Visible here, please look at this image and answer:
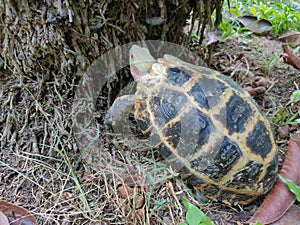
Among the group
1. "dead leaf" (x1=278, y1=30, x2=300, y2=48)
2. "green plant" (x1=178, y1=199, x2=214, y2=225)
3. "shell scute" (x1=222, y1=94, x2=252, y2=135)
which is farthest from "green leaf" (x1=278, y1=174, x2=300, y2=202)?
"dead leaf" (x1=278, y1=30, x2=300, y2=48)

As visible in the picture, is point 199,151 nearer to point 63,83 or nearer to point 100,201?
point 100,201

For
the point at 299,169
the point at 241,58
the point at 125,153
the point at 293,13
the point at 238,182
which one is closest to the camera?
the point at 238,182

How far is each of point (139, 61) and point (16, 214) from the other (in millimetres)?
931

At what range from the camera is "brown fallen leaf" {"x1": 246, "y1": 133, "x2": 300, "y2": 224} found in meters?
1.60

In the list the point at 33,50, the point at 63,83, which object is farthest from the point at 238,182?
the point at 33,50

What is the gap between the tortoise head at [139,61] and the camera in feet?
6.02

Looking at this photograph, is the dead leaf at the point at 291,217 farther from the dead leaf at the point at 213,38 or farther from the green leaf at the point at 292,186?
the dead leaf at the point at 213,38

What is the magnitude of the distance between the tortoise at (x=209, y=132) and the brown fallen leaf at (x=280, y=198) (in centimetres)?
5

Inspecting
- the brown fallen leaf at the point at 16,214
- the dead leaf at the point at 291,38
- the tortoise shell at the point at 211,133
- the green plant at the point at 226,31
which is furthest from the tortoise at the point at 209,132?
the dead leaf at the point at 291,38

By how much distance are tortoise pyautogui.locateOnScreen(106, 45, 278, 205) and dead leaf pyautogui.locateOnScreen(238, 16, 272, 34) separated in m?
1.36

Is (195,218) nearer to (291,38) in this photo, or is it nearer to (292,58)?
(292,58)

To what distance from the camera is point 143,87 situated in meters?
1.77

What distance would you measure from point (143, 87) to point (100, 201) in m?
0.58

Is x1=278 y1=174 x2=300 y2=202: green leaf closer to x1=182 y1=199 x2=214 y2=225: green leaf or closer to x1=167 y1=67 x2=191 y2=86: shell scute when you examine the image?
x1=182 y1=199 x2=214 y2=225: green leaf
